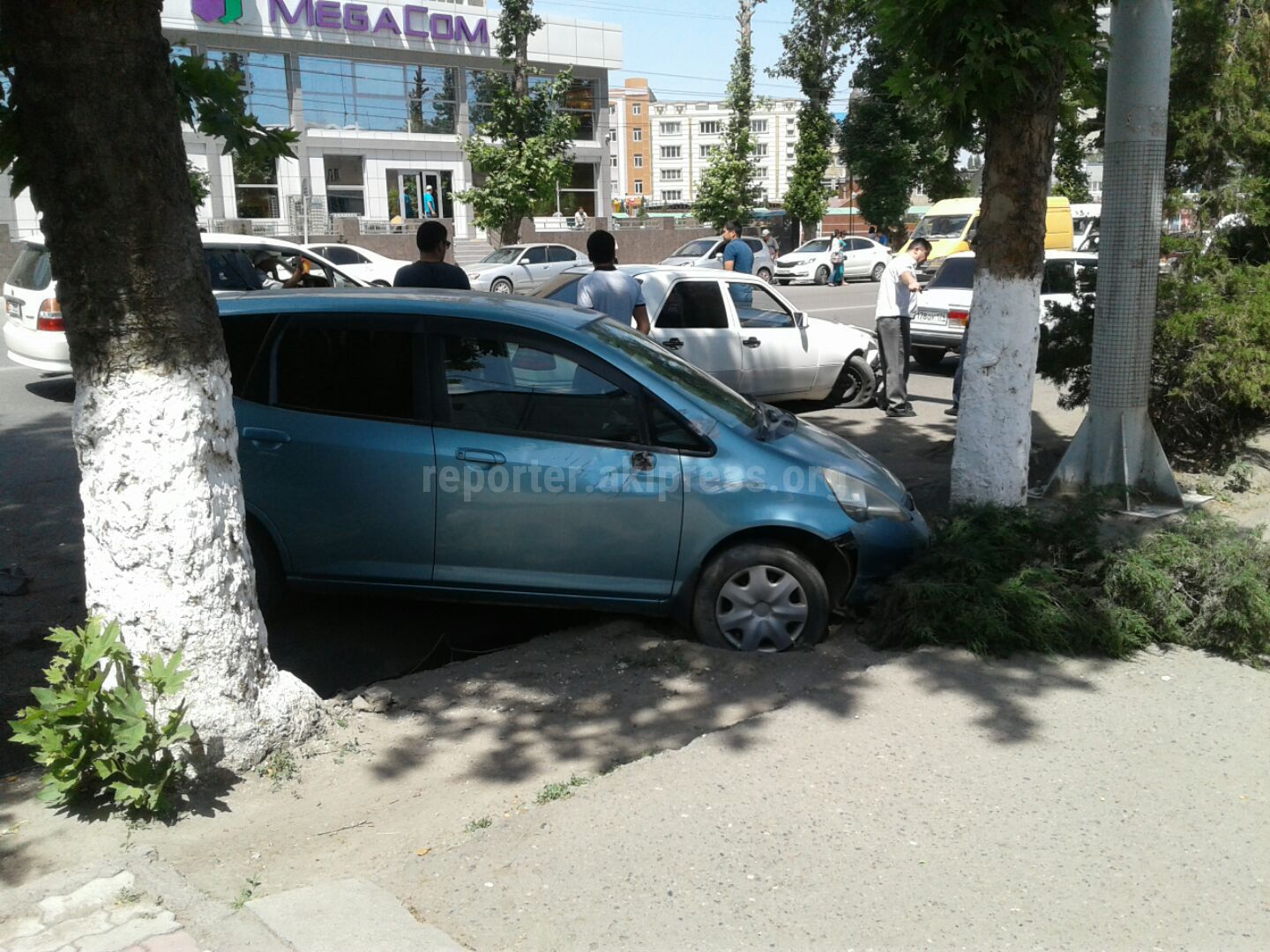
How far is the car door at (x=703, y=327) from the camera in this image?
10.6 metres

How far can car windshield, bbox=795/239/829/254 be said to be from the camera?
36875 millimetres

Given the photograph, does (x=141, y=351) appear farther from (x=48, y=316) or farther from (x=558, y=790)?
(x=48, y=316)

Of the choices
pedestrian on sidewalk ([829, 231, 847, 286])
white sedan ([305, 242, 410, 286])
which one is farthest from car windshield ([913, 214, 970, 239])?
white sedan ([305, 242, 410, 286])

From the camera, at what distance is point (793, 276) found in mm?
35906

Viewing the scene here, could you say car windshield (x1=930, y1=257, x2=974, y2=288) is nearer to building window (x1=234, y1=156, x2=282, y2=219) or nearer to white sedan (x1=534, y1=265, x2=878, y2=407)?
white sedan (x1=534, y1=265, x2=878, y2=407)

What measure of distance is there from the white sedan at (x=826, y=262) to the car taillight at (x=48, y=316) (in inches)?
1045

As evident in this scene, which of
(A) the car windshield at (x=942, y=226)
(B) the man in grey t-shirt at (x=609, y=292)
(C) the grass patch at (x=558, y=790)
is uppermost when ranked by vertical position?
(A) the car windshield at (x=942, y=226)

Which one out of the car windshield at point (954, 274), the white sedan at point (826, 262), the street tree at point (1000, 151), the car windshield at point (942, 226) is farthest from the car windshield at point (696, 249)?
the street tree at point (1000, 151)

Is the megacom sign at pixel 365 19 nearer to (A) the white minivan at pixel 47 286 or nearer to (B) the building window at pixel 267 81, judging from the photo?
(B) the building window at pixel 267 81

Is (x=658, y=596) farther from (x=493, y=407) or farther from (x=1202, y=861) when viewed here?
(x=1202, y=861)

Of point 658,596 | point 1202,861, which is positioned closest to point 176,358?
point 658,596

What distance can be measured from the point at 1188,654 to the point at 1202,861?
1.95 meters

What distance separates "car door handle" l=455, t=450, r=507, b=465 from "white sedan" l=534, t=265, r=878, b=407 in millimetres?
4691

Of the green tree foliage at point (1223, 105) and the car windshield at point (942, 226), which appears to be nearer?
the green tree foliage at point (1223, 105)
